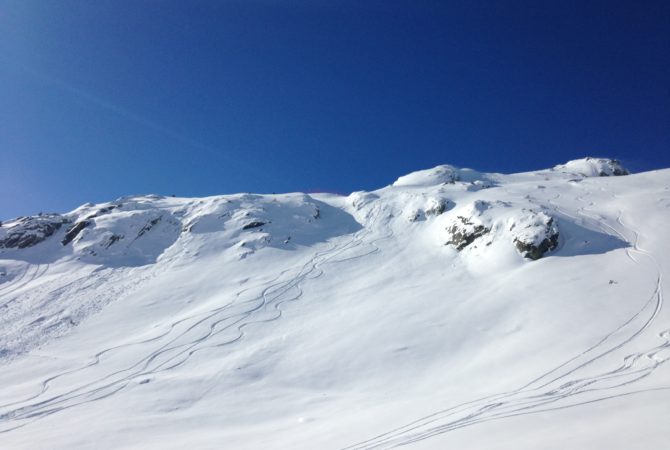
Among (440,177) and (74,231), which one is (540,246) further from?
(74,231)

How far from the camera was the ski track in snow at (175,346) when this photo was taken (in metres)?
13.8

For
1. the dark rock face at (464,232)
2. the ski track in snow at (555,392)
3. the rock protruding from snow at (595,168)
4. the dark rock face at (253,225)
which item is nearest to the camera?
the ski track in snow at (555,392)

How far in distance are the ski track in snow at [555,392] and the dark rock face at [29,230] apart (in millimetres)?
41555

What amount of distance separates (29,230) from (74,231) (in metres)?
4.74

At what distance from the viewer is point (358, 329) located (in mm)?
18156

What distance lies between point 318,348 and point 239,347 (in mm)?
4043

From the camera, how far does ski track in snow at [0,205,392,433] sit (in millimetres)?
13797

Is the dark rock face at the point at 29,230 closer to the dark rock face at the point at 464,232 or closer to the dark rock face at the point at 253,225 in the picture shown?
the dark rock face at the point at 253,225

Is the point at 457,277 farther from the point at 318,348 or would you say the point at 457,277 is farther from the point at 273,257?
the point at 273,257

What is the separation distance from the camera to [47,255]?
34.0 m

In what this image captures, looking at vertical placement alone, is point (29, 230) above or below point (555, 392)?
above

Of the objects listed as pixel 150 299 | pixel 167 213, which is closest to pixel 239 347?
pixel 150 299

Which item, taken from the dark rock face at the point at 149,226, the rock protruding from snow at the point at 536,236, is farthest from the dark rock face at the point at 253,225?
the rock protruding from snow at the point at 536,236

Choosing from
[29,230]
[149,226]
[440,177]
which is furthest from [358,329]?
[29,230]
